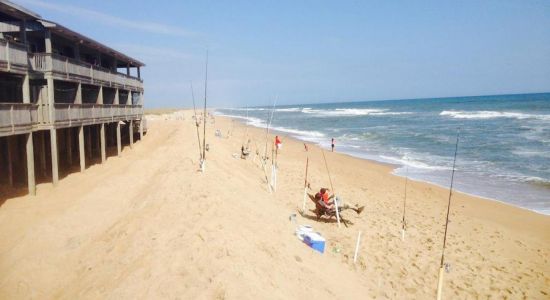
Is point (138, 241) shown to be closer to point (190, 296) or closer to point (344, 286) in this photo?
point (190, 296)

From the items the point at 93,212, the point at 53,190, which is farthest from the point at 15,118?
the point at 93,212

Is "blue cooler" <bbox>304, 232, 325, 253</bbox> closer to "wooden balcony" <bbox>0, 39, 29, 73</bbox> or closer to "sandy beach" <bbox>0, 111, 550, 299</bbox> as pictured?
"sandy beach" <bbox>0, 111, 550, 299</bbox>

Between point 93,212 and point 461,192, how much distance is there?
1449 centimetres

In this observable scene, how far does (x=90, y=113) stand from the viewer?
17.1m

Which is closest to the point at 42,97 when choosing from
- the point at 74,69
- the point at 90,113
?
the point at 74,69

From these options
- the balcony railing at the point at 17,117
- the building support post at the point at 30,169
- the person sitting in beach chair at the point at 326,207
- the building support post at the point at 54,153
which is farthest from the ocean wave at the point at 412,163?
the balcony railing at the point at 17,117

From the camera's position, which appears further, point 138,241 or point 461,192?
point 461,192

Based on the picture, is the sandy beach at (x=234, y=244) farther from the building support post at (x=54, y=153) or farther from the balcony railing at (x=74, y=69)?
the balcony railing at (x=74, y=69)

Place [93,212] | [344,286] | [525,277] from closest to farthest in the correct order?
1. [344,286]
2. [525,277]
3. [93,212]

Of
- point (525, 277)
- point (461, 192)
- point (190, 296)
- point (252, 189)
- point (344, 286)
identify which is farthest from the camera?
point (461, 192)

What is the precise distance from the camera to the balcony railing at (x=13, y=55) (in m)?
11.8

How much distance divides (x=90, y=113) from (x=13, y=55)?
503 cm

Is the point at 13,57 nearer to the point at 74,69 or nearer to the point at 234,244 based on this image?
the point at 74,69

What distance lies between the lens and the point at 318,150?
96.6ft
